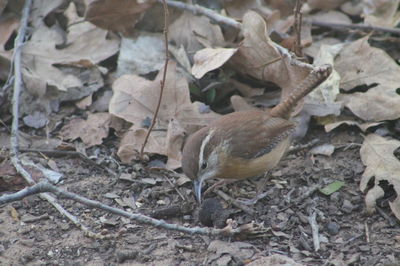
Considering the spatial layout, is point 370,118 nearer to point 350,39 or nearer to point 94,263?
point 350,39

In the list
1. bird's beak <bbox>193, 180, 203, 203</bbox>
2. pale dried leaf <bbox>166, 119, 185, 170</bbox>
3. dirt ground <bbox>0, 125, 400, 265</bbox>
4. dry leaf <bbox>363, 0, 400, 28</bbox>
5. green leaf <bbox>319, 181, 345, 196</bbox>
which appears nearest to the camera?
dirt ground <bbox>0, 125, 400, 265</bbox>

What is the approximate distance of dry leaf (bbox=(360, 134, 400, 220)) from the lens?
15.6 ft

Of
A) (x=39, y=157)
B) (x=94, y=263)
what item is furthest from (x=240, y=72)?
(x=94, y=263)

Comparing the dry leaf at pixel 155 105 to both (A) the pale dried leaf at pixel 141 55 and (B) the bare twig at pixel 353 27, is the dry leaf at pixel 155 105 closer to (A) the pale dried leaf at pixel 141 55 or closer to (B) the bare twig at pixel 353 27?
(A) the pale dried leaf at pixel 141 55

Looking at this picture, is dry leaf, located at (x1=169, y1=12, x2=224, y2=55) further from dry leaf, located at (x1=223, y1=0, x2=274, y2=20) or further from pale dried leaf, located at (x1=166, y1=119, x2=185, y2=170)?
pale dried leaf, located at (x1=166, y1=119, x2=185, y2=170)

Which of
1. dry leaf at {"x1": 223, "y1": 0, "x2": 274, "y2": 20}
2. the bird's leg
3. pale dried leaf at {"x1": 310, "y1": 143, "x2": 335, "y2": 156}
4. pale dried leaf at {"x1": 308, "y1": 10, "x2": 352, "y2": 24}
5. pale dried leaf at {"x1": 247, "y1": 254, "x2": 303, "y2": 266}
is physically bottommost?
the bird's leg

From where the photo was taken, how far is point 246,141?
17.6 feet

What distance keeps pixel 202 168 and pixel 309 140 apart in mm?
1342

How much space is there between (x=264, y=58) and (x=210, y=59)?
1.83 feet

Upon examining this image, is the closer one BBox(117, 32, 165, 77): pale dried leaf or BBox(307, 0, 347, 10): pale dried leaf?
BBox(117, 32, 165, 77): pale dried leaf

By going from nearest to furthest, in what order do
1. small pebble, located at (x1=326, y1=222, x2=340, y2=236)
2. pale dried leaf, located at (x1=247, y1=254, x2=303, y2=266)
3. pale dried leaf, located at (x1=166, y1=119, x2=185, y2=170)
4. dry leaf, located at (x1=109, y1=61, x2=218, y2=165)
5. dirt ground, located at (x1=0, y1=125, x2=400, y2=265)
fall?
1. pale dried leaf, located at (x1=247, y1=254, x2=303, y2=266)
2. dirt ground, located at (x1=0, y1=125, x2=400, y2=265)
3. small pebble, located at (x1=326, y1=222, x2=340, y2=236)
4. pale dried leaf, located at (x1=166, y1=119, x2=185, y2=170)
5. dry leaf, located at (x1=109, y1=61, x2=218, y2=165)

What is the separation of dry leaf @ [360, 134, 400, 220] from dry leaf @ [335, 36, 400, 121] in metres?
0.29

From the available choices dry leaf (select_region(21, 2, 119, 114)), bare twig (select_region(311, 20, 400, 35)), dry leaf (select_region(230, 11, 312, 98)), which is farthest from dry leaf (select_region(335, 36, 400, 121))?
dry leaf (select_region(21, 2, 119, 114))

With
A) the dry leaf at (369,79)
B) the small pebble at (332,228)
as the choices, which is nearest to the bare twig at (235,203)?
the small pebble at (332,228)
